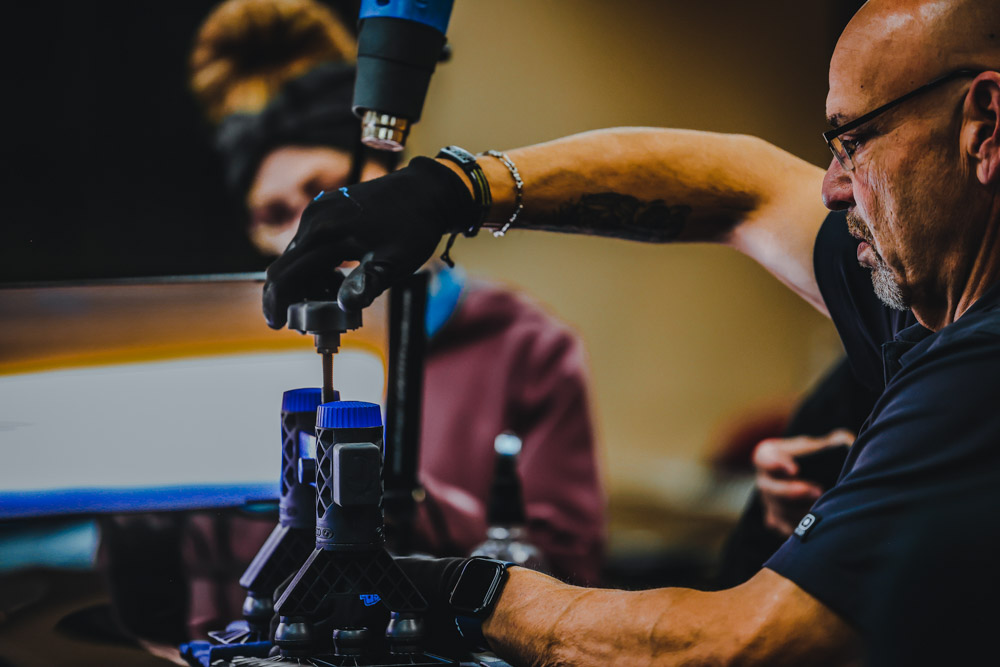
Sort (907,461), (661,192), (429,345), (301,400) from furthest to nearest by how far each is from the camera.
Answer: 1. (429,345)
2. (661,192)
3. (301,400)
4. (907,461)

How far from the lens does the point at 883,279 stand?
1.03 metres

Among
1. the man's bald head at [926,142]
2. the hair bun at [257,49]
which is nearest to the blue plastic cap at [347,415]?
the man's bald head at [926,142]

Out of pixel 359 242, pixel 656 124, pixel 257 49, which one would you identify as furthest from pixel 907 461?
pixel 656 124

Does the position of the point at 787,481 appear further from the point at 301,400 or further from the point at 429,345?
the point at 301,400

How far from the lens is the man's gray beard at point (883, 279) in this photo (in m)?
1.02

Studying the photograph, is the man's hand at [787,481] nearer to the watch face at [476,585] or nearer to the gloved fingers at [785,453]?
the gloved fingers at [785,453]

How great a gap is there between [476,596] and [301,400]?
0.28 m

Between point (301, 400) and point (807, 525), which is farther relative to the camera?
point (301, 400)

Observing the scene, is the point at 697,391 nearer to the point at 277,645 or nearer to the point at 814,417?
the point at 814,417

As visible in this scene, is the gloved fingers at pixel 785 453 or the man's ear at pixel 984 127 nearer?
the man's ear at pixel 984 127

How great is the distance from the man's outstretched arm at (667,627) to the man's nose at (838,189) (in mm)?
444

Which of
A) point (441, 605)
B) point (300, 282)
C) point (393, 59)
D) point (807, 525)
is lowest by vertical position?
point (441, 605)

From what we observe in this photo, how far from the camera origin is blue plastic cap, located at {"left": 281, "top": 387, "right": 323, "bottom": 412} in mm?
1008

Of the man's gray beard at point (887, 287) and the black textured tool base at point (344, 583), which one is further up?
the man's gray beard at point (887, 287)
